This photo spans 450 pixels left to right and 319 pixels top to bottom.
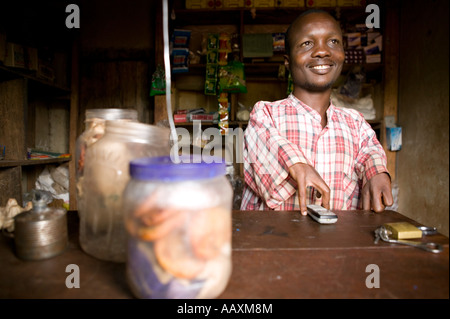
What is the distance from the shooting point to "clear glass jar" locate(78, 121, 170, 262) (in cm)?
50

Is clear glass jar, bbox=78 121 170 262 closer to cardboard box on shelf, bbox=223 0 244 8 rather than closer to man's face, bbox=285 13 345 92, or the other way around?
man's face, bbox=285 13 345 92

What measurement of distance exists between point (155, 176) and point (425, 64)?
Answer: 8.07ft

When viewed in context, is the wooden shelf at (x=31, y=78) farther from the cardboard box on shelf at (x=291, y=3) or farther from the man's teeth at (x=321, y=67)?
the cardboard box on shelf at (x=291, y=3)

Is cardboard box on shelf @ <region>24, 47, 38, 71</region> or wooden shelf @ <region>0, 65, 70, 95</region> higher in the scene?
cardboard box on shelf @ <region>24, 47, 38, 71</region>

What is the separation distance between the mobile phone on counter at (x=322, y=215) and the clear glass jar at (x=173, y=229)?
433 millimetres

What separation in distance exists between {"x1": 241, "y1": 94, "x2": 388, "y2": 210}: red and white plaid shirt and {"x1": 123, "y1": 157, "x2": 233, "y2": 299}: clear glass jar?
67cm

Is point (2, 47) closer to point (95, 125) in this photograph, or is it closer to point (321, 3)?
point (95, 125)

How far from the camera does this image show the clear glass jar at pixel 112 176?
0.50 metres

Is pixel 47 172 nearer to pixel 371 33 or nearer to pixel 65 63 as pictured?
pixel 65 63

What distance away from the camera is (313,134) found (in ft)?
4.00

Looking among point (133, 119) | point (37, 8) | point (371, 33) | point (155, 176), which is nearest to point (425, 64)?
point (371, 33)

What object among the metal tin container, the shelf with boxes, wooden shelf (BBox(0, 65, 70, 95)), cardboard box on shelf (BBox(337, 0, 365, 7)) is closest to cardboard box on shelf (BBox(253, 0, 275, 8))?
cardboard box on shelf (BBox(337, 0, 365, 7))

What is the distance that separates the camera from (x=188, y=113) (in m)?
2.65

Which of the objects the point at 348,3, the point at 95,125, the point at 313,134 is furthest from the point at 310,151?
the point at 348,3
